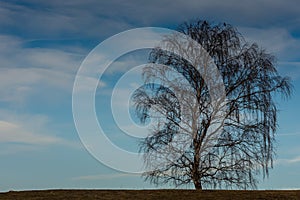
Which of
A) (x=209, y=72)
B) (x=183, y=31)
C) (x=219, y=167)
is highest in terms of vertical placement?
(x=183, y=31)

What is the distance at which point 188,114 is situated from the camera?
25984mm

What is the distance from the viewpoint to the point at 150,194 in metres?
21.0

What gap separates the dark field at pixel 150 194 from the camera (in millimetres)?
20586

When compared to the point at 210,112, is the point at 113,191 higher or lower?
lower

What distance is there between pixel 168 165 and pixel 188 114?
2460 millimetres

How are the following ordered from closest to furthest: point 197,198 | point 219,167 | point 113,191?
A: point 197,198
point 113,191
point 219,167

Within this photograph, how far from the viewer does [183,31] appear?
27094 millimetres

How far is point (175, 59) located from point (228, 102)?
10.5 feet

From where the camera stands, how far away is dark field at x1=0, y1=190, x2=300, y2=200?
20586 mm

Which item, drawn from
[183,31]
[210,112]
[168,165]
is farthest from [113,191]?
[183,31]

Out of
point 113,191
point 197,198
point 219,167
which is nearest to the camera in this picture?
point 197,198

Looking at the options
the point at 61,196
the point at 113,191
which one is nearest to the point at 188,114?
the point at 113,191

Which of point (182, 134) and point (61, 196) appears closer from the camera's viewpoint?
point (61, 196)

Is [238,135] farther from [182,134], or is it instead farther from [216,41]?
[216,41]
